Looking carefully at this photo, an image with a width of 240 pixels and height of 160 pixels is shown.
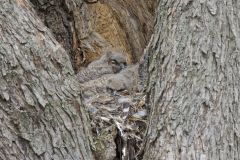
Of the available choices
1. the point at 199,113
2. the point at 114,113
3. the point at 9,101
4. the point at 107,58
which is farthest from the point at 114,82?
the point at 9,101

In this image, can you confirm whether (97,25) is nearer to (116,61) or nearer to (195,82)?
(116,61)

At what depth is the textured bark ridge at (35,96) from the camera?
328 centimetres

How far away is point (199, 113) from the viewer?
12.0ft

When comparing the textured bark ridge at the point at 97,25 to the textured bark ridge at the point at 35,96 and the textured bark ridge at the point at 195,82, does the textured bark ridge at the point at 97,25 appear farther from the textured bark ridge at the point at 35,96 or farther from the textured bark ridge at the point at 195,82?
the textured bark ridge at the point at 35,96

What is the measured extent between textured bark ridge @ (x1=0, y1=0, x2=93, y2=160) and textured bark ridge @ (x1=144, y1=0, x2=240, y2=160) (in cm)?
55

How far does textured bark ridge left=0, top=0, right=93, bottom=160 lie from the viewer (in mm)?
3277

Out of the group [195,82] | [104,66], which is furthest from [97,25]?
[195,82]

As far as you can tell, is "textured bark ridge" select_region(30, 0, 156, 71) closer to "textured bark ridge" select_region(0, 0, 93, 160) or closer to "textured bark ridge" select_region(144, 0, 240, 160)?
"textured bark ridge" select_region(144, 0, 240, 160)

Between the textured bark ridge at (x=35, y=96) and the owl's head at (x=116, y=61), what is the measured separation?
2.64 meters

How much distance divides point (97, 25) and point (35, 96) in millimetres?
3347

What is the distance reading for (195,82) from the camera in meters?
3.81

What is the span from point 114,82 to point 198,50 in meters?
2.03

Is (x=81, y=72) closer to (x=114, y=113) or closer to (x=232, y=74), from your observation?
(x=114, y=113)

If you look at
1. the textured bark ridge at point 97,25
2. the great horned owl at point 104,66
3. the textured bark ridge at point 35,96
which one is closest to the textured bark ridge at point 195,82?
the textured bark ridge at point 35,96
